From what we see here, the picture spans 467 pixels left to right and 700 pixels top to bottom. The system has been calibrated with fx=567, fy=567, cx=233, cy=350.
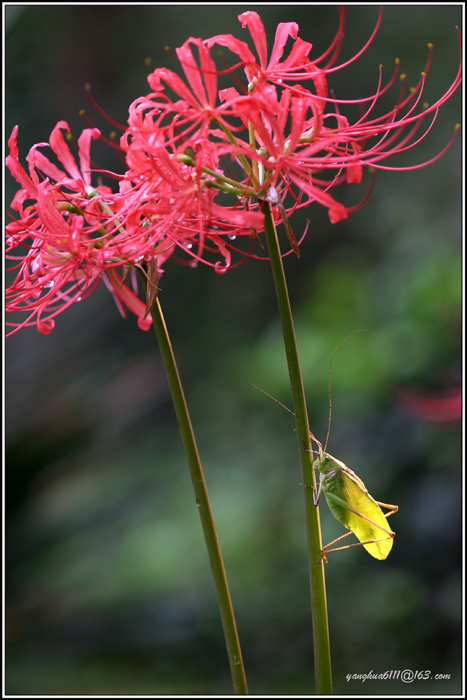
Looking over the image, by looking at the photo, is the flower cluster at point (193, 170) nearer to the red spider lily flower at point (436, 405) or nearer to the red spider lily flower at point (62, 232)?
the red spider lily flower at point (62, 232)

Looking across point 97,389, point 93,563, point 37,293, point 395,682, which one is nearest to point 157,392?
point 97,389

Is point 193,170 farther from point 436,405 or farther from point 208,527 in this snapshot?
point 436,405

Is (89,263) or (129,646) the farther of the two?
(129,646)

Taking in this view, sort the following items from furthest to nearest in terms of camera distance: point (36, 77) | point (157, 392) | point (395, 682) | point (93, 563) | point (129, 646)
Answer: point (36, 77)
point (157, 392)
point (93, 563)
point (129, 646)
point (395, 682)

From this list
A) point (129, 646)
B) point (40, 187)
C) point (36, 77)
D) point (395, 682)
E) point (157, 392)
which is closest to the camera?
point (40, 187)

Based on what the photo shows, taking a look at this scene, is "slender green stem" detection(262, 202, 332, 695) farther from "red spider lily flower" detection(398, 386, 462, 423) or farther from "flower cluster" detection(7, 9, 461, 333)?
"red spider lily flower" detection(398, 386, 462, 423)

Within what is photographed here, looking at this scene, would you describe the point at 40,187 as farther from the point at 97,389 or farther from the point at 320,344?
the point at 320,344

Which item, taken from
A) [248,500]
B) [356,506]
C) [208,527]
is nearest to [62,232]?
[208,527]

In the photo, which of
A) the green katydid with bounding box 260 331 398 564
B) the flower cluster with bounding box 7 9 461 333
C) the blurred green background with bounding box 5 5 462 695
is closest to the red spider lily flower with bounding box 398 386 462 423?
the blurred green background with bounding box 5 5 462 695
